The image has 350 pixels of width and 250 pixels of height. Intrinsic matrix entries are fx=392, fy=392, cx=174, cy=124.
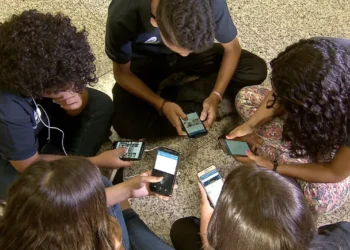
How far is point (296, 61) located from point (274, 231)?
42cm

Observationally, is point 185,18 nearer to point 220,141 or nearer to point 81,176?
point 81,176

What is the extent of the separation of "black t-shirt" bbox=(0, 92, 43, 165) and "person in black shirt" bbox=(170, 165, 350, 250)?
1.78 feet

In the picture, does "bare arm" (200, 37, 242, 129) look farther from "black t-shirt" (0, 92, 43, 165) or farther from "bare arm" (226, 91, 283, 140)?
"black t-shirt" (0, 92, 43, 165)

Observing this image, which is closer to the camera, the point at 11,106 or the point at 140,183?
the point at 11,106

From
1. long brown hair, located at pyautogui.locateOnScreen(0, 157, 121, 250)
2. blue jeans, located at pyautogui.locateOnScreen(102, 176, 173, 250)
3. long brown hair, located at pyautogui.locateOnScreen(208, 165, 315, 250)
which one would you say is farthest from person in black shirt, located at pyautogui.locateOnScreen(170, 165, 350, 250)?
blue jeans, located at pyautogui.locateOnScreen(102, 176, 173, 250)

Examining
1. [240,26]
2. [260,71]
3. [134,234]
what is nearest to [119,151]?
[134,234]

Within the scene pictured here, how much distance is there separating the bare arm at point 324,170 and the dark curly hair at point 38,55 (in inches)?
26.5

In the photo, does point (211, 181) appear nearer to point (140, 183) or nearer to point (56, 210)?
point (140, 183)

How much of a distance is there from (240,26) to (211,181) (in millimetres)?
769

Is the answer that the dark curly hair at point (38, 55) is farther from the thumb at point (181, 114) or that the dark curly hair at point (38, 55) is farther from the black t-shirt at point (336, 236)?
the black t-shirt at point (336, 236)

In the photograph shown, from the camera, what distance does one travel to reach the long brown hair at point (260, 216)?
2.29ft

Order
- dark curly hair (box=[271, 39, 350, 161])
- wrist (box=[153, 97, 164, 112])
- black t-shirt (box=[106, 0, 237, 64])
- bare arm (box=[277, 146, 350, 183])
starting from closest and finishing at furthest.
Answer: dark curly hair (box=[271, 39, 350, 161])
bare arm (box=[277, 146, 350, 183])
black t-shirt (box=[106, 0, 237, 64])
wrist (box=[153, 97, 164, 112])

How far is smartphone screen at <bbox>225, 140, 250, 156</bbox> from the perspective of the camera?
1.31 meters

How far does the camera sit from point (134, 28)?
3.89ft
